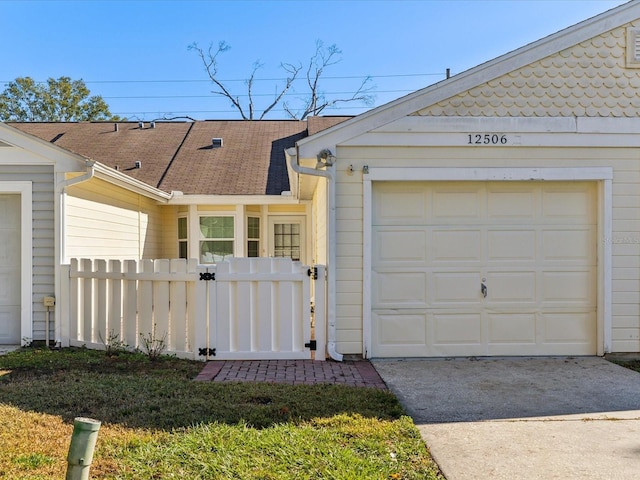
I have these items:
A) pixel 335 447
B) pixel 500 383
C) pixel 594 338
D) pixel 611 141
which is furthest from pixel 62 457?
pixel 611 141

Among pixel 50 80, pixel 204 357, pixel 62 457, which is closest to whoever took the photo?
pixel 62 457

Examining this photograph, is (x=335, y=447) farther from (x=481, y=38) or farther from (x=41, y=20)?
(x=41, y=20)

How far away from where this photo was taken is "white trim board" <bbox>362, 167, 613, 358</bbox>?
686 centimetres

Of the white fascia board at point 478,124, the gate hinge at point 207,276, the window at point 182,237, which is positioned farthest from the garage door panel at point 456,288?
the window at point 182,237

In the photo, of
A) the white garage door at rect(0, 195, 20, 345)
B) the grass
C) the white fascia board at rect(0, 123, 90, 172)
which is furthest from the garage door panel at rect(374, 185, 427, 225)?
the white garage door at rect(0, 195, 20, 345)

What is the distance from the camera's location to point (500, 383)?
5676 millimetres

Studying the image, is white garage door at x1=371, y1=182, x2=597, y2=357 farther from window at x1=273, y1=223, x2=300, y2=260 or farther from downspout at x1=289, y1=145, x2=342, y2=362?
window at x1=273, y1=223, x2=300, y2=260

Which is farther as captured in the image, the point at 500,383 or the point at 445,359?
the point at 445,359

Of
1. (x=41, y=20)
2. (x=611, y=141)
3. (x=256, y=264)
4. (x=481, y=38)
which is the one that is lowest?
(x=256, y=264)

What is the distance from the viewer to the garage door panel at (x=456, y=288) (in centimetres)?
701

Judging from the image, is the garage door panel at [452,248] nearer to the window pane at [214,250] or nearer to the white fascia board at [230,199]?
the white fascia board at [230,199]

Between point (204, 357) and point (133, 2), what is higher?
point (133, 2)

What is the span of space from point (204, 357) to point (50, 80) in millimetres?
33283

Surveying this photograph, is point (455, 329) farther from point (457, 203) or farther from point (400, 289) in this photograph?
point (457, 203)
